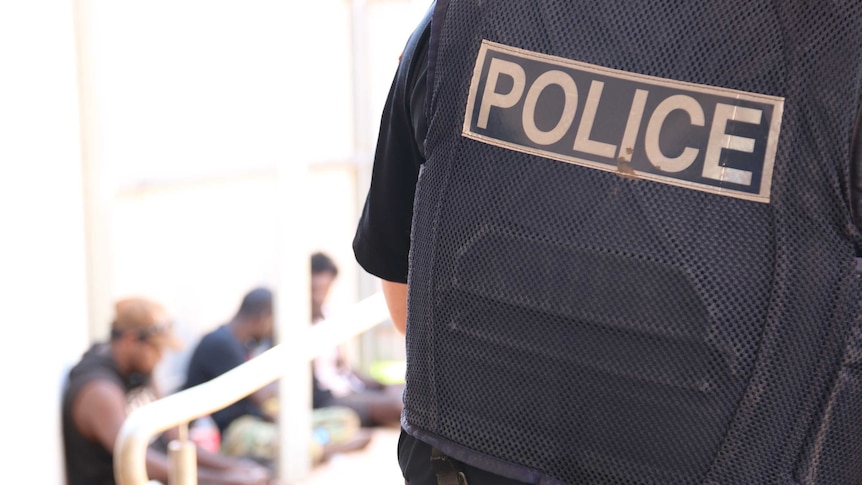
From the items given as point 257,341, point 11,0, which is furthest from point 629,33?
point 257,341

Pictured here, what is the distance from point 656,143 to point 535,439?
12.1 inches

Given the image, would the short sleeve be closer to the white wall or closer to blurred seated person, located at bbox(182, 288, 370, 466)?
the white wall

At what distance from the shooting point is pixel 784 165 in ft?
2.61

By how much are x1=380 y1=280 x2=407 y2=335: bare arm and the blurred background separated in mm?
1159

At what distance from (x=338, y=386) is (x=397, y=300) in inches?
124

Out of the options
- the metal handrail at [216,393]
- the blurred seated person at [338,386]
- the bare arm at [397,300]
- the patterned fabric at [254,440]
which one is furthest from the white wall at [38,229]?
the blurred seated person at [338,386]

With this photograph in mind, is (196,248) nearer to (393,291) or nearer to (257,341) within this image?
(257,341)

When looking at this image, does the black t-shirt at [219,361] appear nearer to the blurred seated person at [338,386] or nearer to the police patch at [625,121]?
the blurred seated person at [338,386]

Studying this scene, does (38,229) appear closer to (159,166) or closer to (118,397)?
(118,397)

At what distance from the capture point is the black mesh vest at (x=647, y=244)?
2.61 feet

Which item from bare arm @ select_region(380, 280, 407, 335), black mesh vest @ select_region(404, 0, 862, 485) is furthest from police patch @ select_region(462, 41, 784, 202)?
bare arm @ select_region(380, 280, 407, 335)

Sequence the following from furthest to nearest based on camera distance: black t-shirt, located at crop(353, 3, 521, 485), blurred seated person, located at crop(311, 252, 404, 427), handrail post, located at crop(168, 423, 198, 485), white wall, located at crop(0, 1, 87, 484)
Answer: blurred seated person, located at crop(311, 252, 404, 427), white wall, located at crop(0, 1, 87, 484), handrail post, located at crop(168, 423, 198, 485), black t-shirt, located at crop(353, 3, 521, 485)

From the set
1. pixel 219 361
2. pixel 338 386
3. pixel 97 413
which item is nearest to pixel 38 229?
pixel 97 413

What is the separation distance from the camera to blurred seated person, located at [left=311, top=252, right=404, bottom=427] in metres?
4.14
